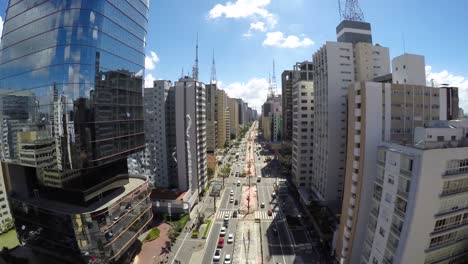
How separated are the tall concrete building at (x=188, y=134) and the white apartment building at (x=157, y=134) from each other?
15.2 feet

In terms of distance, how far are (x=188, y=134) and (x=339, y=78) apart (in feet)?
125

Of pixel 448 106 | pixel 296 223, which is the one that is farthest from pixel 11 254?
pixel 448 106

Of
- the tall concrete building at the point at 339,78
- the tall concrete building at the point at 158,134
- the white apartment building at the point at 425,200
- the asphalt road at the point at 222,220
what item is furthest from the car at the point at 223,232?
the white apartment building at the point at 425,200

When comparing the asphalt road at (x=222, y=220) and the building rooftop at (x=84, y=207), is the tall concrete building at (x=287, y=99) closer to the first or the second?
the asphalt road at (x=222, y=220)

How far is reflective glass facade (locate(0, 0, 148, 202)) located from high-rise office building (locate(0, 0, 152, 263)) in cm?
13

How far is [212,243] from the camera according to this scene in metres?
43.8

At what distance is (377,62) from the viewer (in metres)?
49.6

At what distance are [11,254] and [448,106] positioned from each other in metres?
77.8

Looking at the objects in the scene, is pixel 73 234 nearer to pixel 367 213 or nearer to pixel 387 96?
pixel 367 213

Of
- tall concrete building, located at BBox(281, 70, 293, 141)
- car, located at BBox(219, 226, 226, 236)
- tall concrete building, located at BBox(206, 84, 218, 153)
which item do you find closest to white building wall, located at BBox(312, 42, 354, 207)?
car, located at BBox(219, 226, 226, 236)

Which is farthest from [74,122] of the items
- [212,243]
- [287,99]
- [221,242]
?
[287,99]

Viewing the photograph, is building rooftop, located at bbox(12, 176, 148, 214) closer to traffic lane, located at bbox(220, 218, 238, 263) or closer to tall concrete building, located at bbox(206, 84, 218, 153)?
traffic lane, located at bbox(220, 218, 238, 263)

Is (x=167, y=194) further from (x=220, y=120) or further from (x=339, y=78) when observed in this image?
(x=220, y=120)

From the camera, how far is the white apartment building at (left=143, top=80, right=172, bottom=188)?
2446 inches
